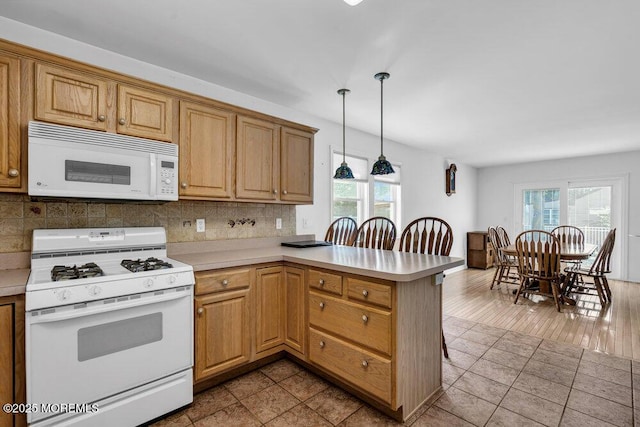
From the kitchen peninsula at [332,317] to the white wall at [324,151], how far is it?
1.21 m

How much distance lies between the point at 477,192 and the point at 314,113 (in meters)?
5.79

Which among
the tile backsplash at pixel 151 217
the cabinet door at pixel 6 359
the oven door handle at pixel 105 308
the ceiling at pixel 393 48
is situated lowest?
the cabinet door at pixel 6 359

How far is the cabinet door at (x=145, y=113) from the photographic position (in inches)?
77.7

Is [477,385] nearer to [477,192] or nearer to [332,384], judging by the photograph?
[332,384]

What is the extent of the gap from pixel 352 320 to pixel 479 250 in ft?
19.6

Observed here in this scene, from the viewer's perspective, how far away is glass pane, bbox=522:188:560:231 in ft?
21.5

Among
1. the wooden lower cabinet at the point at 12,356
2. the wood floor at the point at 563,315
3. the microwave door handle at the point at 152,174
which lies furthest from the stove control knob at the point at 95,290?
the wood floor at the point at 563,315

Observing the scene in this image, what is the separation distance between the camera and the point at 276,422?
1.79 meters

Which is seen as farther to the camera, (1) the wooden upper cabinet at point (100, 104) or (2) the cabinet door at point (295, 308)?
(2) the cabinet door at point (295, 308)

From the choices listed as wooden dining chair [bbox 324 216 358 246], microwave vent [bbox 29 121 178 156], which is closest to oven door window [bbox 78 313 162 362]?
microwave vent [bbox 29 121 178 156]

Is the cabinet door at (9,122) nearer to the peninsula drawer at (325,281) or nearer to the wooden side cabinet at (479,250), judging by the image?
the peninsula drawer at (325,281)

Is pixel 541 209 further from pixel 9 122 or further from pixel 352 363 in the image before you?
pixel 9 122

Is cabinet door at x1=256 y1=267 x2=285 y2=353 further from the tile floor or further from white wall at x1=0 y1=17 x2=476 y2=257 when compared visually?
white wall at x1=0 y1=17 x2=476 y2=257

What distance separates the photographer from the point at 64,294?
145 centimetres
